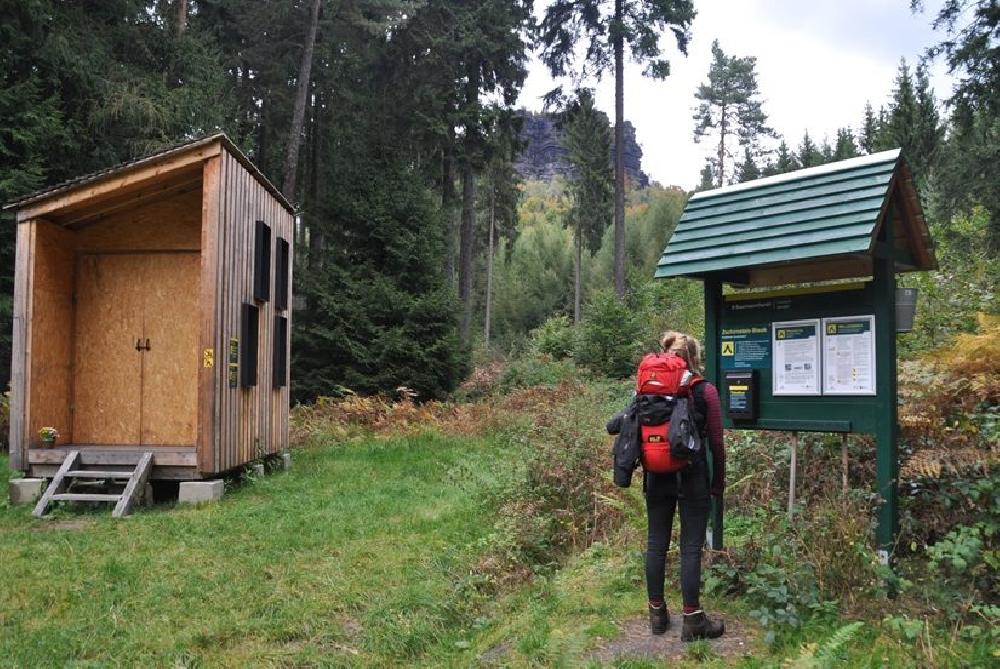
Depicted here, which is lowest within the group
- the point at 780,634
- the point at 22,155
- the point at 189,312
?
the point at 780,634

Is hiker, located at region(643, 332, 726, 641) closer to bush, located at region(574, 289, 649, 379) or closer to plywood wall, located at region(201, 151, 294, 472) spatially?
plywood wall, located at region(201, 151, 294, 472)

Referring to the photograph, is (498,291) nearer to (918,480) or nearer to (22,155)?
(22,155)

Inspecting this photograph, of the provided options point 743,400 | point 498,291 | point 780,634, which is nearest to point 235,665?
point 780,634

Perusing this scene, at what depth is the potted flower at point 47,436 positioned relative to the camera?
9367 millimetres

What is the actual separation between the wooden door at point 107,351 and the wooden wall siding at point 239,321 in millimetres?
1600

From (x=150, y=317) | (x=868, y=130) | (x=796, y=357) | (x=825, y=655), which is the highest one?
(x=868, y=130)

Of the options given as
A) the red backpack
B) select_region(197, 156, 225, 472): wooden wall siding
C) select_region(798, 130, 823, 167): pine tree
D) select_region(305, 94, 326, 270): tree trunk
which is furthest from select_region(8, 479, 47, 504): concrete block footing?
select_region(798, 130, 823, 167): pine tree

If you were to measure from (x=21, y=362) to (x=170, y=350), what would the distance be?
1.76m

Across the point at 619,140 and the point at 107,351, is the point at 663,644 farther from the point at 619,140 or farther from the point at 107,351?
the point at 619,140

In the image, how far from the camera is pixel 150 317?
10438 mm

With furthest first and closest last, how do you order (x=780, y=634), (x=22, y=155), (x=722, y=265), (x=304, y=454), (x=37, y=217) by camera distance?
1. (x=22, y=155)
2. (x=304, y=454)
3. (x=37, y=217)
4. (x=722, y=265)
5. (x=780, y=634)

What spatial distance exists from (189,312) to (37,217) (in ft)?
7.01

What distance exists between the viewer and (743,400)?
5.35m

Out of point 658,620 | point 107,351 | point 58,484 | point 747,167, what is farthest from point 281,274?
point 747,167
